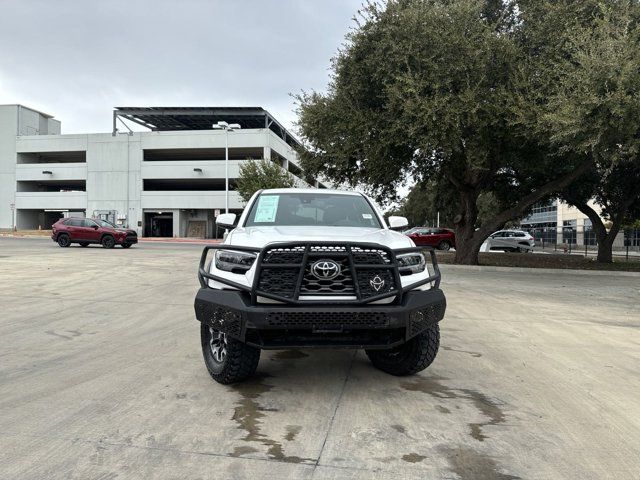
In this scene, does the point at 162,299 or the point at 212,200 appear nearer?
the point at 162,299

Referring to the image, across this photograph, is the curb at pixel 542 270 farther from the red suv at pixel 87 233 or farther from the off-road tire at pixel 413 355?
the red suv at pixel 87 233

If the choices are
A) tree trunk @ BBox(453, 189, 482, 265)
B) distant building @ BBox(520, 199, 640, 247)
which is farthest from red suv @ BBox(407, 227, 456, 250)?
tree trunk @ BBox(453, 189, 482, 265)

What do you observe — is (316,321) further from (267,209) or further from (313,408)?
(267,209)

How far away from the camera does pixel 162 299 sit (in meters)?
9.84

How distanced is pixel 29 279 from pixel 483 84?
43.4ft

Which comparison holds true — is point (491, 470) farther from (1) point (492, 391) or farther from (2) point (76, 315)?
(2) point (76, 315)

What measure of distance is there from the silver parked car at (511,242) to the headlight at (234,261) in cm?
3453

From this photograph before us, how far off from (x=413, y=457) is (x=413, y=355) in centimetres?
160

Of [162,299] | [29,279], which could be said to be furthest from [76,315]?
[29,279]

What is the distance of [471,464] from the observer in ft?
10.4

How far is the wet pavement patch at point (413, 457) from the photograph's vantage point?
3203 mm

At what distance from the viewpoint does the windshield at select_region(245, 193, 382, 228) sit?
5.47m

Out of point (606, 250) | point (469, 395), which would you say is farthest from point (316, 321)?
point (606, 250)

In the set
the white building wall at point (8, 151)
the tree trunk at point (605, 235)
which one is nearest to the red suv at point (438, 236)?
the tree trunk at point (605, 235)
